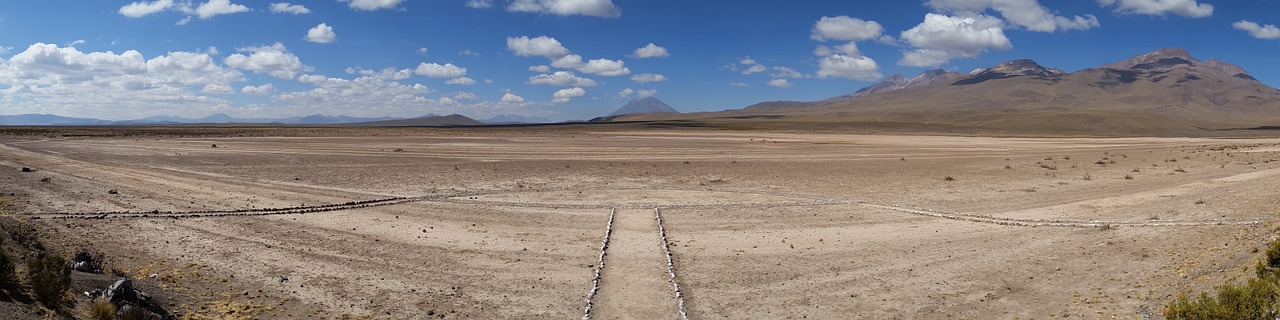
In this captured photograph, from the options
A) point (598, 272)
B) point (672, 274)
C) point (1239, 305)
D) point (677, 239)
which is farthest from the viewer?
point (677, 239)

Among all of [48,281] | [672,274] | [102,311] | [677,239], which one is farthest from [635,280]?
[48,281]

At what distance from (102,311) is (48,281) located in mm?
748

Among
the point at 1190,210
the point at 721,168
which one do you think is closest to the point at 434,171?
the point at 721,168

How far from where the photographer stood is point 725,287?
40.6 feet

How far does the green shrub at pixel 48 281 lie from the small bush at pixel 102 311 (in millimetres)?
405

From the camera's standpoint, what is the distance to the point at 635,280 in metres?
12.6

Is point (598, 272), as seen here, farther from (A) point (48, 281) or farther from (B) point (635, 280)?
(A) point (48, 281)

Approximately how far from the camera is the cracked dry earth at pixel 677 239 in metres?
11.4

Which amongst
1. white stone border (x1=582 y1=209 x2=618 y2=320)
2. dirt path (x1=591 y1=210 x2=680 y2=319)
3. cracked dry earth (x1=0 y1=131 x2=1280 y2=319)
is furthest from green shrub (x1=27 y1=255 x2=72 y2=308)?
dirt path (x1=591 y1=210 x2=680 y2=319)

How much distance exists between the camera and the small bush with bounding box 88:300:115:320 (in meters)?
8.93

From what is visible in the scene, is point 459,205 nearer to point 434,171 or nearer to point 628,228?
point 628,228

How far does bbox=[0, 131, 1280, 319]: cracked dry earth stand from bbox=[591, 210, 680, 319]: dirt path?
5 cm

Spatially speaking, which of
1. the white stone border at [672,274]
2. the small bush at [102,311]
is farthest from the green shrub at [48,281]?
the white stone border at [672,274]

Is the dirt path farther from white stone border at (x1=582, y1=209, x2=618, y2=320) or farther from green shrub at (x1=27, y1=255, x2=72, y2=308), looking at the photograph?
green shrub at (x1=27, y1=255, x2=72, y2=308)
